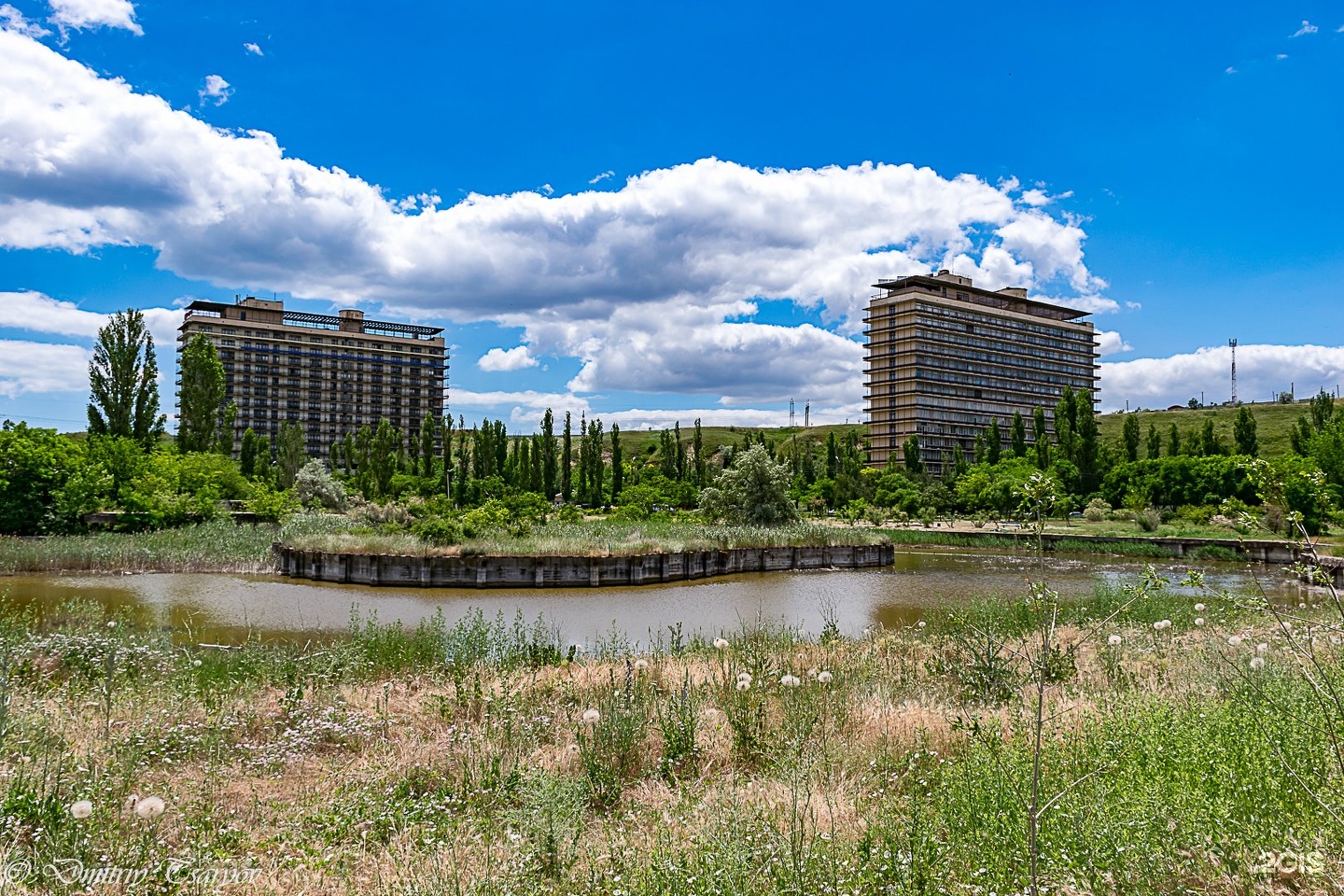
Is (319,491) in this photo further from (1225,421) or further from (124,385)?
(1225,421)

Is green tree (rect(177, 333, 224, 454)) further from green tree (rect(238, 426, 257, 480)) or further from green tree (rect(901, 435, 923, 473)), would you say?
green tree (rect(901, 435, 923, 473))

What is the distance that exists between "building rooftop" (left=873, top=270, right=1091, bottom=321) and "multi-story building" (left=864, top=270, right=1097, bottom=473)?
4.3 inches

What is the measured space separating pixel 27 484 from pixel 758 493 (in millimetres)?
23624

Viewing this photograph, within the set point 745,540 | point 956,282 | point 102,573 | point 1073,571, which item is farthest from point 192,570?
point 956,282

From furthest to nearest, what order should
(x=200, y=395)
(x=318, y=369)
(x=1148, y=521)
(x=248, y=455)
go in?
1. (x=318, y=369)
2. (x=248, y=455)
3. (x=200, y=395)
4. (x=1148, y=521)

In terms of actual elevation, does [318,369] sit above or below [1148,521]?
above

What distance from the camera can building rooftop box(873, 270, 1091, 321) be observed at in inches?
3401

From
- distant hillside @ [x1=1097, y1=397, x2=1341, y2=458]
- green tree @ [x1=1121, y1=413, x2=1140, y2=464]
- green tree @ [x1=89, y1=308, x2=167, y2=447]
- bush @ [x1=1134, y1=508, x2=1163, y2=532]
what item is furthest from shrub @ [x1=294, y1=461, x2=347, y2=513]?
distant hillside @ [x1=1097, y1=397, x2=1341, y2=458]

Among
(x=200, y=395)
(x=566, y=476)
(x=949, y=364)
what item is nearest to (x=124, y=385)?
(x=200, y=395)

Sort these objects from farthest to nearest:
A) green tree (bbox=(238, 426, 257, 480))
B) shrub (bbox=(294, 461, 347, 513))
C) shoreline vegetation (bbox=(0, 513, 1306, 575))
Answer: green tree (bbox=(238, 426, 257, 480))
shrub (bbox=(294, 461, 347, 513))
shoreline vegetation (bbox=(0, 513, 1306, 575))

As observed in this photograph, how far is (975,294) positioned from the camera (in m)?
90.4

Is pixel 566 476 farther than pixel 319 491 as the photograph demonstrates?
Yes

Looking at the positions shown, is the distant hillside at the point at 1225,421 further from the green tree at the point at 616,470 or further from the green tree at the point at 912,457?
the green tree at the point at 616,470

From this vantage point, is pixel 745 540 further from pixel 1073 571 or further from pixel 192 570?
pixel 192 570
